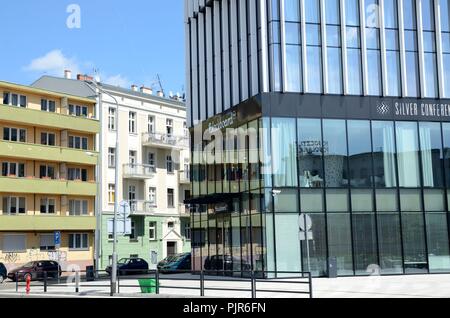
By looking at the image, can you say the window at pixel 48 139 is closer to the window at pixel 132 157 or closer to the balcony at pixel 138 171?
the balcony at pixel 138 171

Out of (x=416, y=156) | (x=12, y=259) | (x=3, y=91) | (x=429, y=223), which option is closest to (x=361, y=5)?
(x=416, y=156)

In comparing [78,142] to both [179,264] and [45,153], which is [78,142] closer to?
[45,153]

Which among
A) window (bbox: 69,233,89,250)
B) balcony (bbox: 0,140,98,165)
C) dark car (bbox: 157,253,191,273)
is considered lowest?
dark car (bbox: 157,253,191,273)

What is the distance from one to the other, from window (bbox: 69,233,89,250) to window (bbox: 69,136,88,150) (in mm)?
7919

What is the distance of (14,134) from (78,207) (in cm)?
878

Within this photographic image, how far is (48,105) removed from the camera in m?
51.9

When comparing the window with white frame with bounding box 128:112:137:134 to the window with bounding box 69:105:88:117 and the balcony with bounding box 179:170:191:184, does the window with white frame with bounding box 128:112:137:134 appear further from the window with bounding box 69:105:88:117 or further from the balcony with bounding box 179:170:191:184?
the balcony with bounding box 179:170:191:184

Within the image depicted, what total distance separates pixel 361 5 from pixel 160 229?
32.5 m

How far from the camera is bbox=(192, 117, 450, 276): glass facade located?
105 ft

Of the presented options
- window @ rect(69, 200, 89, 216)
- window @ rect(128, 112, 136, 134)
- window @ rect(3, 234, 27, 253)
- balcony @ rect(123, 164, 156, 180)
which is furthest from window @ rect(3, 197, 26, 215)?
window @ rect(128, 112, 136, 134)

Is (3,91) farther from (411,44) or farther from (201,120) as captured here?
(411,44)

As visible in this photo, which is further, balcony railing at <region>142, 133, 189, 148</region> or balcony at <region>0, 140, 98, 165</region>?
balcony railing at <region>142, 133, 189, 148</region>

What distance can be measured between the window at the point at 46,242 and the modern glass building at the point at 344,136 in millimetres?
21287

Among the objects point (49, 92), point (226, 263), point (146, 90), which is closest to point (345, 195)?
point (226, 263)
